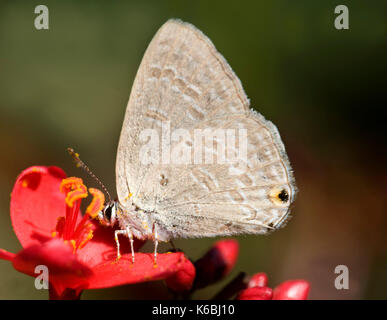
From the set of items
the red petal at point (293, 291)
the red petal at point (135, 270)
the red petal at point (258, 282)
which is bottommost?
the red petal at point (293, 291)

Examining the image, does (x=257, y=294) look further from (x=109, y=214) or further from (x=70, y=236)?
(x=70, y=236)

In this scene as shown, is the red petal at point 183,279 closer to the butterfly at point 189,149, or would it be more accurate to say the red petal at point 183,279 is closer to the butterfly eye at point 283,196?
the butterfly at point 189,149

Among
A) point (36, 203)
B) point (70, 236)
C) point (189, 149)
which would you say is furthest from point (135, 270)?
point (36, 203)

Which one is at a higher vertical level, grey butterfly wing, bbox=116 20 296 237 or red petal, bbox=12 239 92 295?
grey butterfly wing, bbox=116 20 296 237

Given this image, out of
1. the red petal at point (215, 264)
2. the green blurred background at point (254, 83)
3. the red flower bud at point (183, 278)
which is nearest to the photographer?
the red flower bud at point (183, 278)

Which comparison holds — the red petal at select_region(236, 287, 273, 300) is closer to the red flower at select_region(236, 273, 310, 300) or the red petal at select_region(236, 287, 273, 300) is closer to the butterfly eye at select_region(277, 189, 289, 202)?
the red flower at select_region(236, 273, 310, 300)

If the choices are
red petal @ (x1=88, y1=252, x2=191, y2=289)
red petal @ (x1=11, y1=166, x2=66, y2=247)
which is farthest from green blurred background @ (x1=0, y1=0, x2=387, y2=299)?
red petal @ (x1=88, y1=252, x2=191, y2=289)

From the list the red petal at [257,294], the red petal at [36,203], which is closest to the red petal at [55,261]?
the red petal at [36,203]
